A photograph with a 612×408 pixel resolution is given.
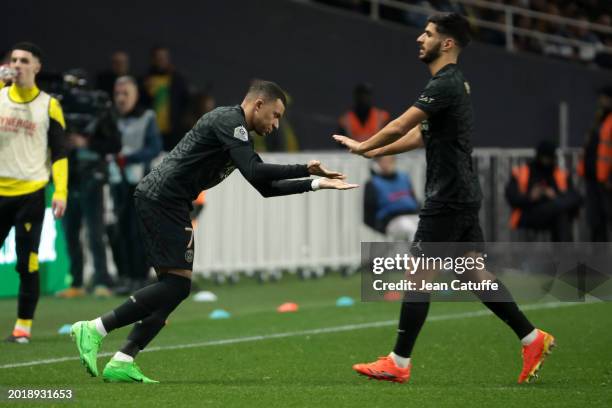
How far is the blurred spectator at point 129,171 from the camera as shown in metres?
15.4

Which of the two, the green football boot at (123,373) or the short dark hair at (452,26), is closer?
the green football boot at (123,373)

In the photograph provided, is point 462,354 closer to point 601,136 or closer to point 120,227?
point 120,227

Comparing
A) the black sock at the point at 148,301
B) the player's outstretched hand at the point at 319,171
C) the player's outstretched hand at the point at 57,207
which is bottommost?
the black sock at the point at 148,301

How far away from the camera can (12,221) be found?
36.8 ft

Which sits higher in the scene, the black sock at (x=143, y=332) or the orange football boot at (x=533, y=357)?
the black sock at (x=143, y=332)

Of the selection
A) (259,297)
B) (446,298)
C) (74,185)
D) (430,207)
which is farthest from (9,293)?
(430,207)

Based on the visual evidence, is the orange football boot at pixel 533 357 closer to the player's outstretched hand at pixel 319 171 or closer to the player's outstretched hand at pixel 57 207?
the player's outstretched hand at pixel 319 171

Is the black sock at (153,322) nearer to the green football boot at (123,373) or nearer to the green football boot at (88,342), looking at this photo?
the green football boot at (123,373)

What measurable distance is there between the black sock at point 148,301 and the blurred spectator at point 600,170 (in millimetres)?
10082

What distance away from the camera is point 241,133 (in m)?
8.68

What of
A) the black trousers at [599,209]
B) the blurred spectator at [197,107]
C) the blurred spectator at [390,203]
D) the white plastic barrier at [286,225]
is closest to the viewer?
the blurred spectator at [390,203]

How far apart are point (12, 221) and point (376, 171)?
6483 millimetres

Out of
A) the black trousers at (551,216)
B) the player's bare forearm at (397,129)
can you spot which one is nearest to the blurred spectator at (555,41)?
the black trousers at (551,216)

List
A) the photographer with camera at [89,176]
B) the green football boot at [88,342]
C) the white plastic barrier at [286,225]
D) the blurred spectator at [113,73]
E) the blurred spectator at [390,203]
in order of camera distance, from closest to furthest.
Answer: the green football boot at [88,342] → the photographer with camera at [89,176] → the blurred spectator at [390,203] → the white plastic barrier at [286,225] → the blurred spectator at [113,73]
